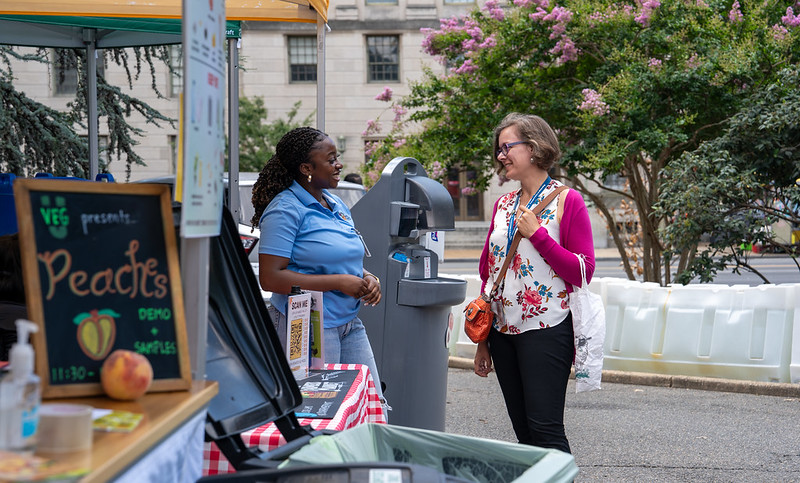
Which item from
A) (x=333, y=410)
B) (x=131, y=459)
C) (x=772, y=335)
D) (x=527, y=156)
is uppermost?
(x=527, y=156)

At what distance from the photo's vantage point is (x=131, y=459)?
4.87ft

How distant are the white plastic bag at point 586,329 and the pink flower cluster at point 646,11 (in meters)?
7.82

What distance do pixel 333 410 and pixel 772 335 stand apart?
18.4 ft

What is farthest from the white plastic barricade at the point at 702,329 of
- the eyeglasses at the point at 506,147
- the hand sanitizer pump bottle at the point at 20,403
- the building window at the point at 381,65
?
the building window at the point at 381,65

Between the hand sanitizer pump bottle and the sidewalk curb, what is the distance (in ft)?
22.5

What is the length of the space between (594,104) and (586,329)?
707 centimetres

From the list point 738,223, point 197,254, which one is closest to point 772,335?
point 738,223

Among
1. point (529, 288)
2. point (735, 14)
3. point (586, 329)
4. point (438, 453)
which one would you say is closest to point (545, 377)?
point (586, 329)

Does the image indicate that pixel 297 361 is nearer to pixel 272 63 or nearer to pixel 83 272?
pixel 83 272

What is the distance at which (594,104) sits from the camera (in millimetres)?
10102

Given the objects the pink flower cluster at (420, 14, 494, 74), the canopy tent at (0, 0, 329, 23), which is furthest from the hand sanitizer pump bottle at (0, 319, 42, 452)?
the pink flower cluster at (420, 14, 494, 74)

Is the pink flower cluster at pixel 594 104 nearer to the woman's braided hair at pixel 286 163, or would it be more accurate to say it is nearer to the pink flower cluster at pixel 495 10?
the pink flower cluster at pixel 495 10

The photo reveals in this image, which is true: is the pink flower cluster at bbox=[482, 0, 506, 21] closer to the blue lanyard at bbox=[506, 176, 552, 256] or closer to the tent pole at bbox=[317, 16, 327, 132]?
the tent pole at bbox=[317, 16, 327, 132]

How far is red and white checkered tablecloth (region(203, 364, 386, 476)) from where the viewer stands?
2.39m
